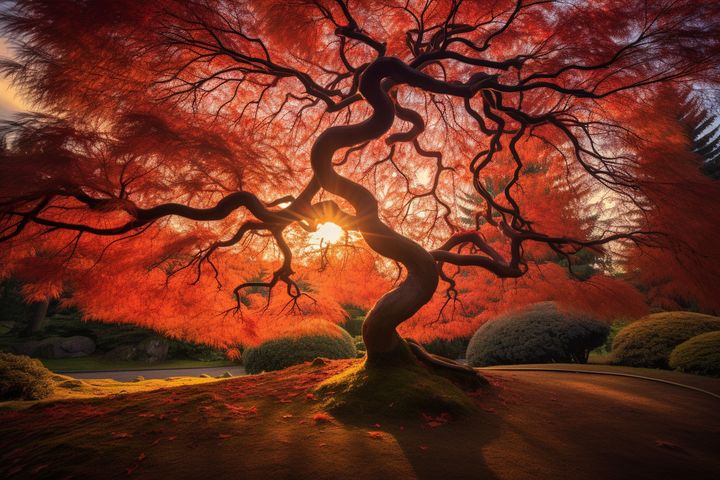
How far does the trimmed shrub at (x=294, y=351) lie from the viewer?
26.7 ft

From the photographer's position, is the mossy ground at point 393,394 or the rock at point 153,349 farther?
the rock at point 153,349

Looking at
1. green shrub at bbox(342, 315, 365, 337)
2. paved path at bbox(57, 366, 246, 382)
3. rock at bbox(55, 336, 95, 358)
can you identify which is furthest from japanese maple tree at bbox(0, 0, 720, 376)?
rock at bbox(55, 336, 95, 358)

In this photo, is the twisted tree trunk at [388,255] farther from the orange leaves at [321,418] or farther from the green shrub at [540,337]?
the green shrub at [540,337]

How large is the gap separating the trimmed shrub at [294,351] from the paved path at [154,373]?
300 centimetres

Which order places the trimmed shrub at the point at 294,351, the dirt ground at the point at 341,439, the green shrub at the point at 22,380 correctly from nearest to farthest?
the dirt ground at the point at 341,439 < the green shrub at the point at 22,380 < the trimmed shrub at the point at 294,351

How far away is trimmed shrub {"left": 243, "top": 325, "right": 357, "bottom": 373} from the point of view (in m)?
8.14

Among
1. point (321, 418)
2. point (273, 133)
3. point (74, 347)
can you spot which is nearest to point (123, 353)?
point (74, 347)

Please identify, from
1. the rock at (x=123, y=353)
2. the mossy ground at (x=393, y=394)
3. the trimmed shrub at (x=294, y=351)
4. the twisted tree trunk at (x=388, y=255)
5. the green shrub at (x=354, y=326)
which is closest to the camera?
the mossy ground at (x=393, y=394)

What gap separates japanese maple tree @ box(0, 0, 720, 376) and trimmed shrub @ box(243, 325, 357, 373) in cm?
329

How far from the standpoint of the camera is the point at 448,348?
1262cm

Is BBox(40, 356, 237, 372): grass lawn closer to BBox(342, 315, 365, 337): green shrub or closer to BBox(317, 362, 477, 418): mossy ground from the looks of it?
BBox(342, 315, 365, 337): green shrub

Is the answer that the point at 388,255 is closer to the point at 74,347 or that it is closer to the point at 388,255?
the point at 388,255

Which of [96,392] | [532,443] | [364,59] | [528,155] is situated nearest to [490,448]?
[532,443]

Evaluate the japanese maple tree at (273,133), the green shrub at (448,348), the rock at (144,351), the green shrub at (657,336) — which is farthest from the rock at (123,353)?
the green shrub at (657,336)
